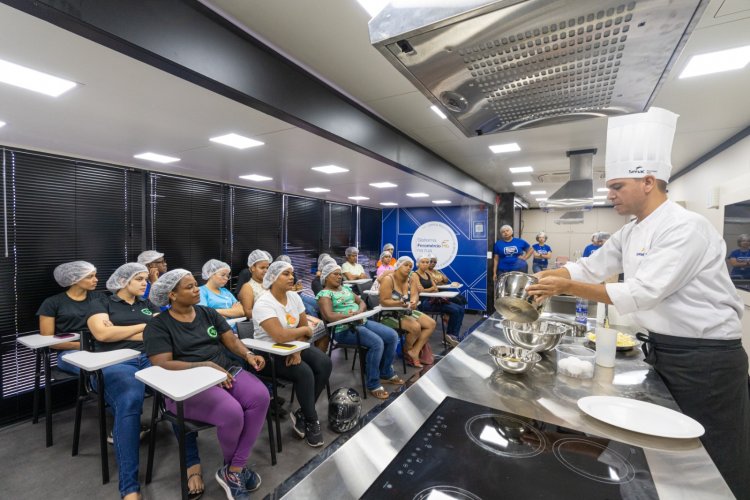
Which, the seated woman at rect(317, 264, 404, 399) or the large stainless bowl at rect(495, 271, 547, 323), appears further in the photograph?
the seated woman at rect(317, 264, 404, 399)

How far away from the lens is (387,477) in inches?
27.3

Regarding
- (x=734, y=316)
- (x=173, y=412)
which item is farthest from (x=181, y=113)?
(x=734, y=316)

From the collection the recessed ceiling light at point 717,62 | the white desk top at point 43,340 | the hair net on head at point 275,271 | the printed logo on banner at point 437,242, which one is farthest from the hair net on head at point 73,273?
the printed logo on banner at point 437,242

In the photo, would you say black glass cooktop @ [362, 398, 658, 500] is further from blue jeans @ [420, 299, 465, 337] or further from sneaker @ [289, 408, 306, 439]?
blue jeans @ [420, 299, 465, 337]


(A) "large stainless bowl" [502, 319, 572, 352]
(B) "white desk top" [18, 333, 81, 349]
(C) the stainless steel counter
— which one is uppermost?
(A) "large stainless bowl" [502, 319, 572, 352]

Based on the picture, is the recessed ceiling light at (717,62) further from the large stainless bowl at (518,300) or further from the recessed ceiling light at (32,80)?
the recessed ceiling light at (32,80)

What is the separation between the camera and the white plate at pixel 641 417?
2.78 ft

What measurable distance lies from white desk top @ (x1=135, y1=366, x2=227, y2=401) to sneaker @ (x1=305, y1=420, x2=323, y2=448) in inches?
36.6

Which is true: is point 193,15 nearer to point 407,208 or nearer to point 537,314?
point 537,314

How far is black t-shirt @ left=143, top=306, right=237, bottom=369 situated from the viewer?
1.94 m

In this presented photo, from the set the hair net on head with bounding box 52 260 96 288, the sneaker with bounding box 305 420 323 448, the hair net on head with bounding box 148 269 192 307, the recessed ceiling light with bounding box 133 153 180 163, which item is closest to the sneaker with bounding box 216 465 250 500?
the sneaker with bounding box 305 420 323 448

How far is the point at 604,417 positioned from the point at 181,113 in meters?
2.53

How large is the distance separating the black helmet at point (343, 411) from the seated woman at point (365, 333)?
55 cm

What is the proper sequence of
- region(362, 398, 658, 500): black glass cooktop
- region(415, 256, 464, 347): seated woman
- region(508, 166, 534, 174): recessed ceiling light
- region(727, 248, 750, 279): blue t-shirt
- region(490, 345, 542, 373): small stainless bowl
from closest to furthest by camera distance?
region(362, 398, 658, 500): black glass cooktop < region(490, 345, 542, 373): small stainless bowl < region(727, 248, 750, 279): blue t-shirt < region(508, 166, 534, 174): recessed ceiling light < region(415, 256, 464, 347): seated woman
